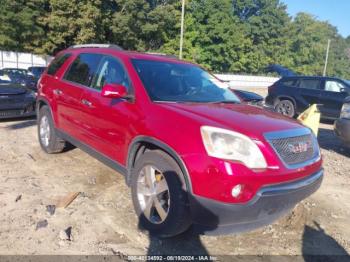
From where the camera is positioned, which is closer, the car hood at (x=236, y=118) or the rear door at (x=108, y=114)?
the car hood at (x=236, y=118)

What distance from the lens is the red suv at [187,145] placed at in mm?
3211

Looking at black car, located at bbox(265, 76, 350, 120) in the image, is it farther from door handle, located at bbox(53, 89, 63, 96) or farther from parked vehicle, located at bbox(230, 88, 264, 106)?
door handle, located at bbox(53, 89, 63, 96)

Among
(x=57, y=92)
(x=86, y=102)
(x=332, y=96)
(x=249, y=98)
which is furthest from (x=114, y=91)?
(x=332, y=96)

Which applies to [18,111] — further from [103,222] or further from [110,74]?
[103,222]

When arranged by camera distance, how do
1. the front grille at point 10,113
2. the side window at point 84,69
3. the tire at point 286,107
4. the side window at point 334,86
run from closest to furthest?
1. the side window at point 84,69
2. the front grille at point 10,113
3. the side window at point 334,86
4. the tire at point 286,107

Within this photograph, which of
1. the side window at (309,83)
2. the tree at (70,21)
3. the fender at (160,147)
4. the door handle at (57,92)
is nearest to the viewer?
the fender at (160,147)

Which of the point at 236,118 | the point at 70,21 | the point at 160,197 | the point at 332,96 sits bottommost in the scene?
the point at 160,197

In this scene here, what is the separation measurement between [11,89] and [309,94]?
30.9ft

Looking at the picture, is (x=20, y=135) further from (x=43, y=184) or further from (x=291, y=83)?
(x=291, y=83)

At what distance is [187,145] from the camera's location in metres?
3.35

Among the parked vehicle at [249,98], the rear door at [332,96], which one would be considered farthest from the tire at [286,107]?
the parked vehicle at [249,98]

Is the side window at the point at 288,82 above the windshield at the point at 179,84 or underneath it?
underneath

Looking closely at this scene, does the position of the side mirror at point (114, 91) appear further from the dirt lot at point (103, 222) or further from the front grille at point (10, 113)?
the front grille at point (10, 113)

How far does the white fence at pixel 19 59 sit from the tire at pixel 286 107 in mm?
28795
